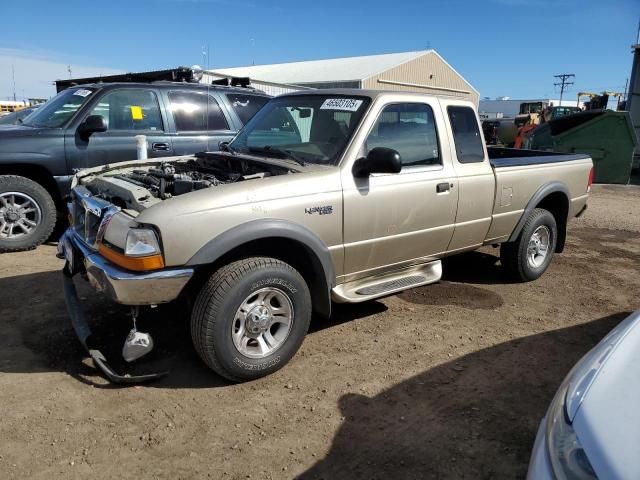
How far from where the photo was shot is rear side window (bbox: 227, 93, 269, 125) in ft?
23.7

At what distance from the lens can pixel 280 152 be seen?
13.1ft

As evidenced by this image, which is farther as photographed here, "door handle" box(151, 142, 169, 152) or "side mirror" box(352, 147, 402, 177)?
"door handle" box(151, 142, 169, 152)

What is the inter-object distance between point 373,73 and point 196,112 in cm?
3025

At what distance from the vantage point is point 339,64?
4072cm

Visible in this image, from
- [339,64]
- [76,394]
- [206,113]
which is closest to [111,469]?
[76,394]

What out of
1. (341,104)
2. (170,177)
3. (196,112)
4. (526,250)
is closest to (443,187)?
(341,104)

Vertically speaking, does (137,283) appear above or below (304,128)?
below

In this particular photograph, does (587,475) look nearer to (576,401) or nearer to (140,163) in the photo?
(576,401)

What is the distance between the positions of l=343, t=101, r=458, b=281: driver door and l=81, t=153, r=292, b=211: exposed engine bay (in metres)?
0.65

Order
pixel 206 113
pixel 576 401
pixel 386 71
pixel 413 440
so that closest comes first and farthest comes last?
pixel 576 401, pixel 413 440, pixel 206 113, pixel 386 71

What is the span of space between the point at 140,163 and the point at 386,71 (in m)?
33.8

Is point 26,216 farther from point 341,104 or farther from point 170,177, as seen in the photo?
point 341,104

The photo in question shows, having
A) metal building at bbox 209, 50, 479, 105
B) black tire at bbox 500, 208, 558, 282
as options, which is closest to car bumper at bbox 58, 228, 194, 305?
black tire at bbox 500, 208, 558, 282

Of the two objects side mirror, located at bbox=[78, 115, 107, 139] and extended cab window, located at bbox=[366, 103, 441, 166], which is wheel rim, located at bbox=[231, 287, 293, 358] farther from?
side mirror, located at bbox=[78, 115, 107, 139]
